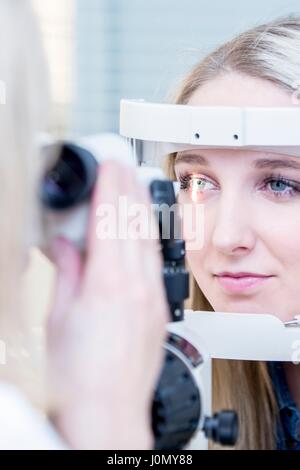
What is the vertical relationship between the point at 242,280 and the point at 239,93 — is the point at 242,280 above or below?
below

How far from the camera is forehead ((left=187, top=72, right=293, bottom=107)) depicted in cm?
148

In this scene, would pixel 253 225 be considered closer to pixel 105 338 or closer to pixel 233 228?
pixel 233 228

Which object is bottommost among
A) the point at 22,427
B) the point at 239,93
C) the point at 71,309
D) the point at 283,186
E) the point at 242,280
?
the point at 22,427

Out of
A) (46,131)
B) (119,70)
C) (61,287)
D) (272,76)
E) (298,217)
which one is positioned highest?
(119,70)

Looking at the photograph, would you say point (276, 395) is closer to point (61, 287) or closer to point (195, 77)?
point (195, 77)

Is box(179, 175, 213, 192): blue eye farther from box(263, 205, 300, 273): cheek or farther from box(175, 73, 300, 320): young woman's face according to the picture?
box(263, 205, 300, 273): cheek

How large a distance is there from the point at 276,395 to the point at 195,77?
1.76 feet

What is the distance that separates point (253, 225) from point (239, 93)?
0.22m

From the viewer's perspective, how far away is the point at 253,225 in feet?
4.74

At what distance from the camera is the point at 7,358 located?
34.5 inches

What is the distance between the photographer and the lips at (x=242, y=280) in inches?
57.0

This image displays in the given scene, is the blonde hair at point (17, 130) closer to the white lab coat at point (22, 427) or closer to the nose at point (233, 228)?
the white lab coat at point (22, 427)

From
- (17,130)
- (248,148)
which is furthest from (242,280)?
(17,130)
